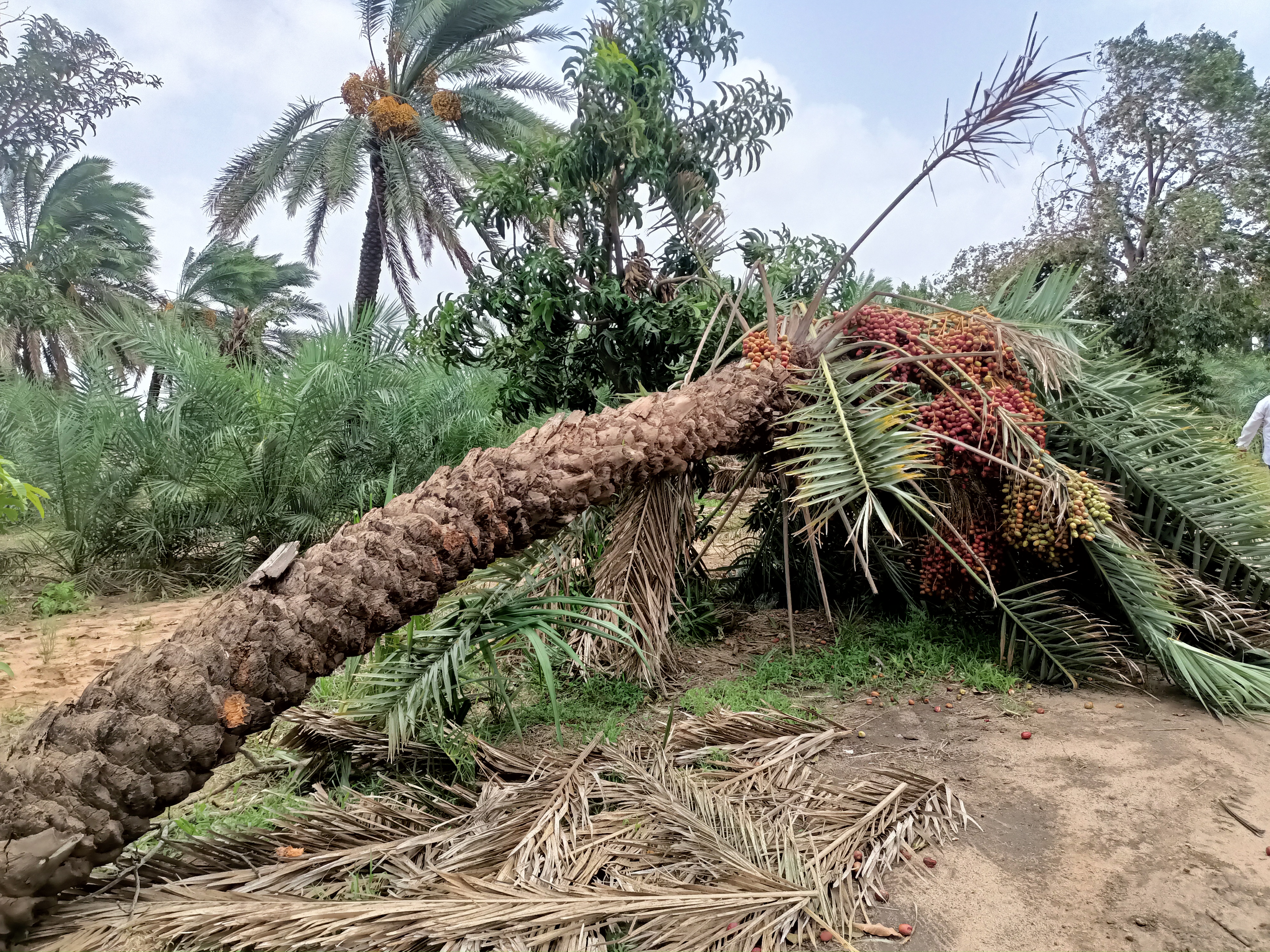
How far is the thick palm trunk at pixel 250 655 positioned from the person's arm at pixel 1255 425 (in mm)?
5956

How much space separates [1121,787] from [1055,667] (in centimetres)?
97

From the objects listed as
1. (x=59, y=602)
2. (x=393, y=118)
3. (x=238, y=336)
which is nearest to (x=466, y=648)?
(x=59, y=602)

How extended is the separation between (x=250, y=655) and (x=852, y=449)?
207 centimetres

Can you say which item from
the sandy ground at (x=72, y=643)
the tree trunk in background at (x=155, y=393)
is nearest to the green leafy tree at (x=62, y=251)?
the tree trunk in background at (x=155, y=393)

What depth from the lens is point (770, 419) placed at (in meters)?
3.27

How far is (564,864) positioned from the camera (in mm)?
1713

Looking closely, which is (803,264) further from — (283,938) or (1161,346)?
(1161,346)

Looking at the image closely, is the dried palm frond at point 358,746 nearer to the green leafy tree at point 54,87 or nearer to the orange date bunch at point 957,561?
the orange date bunch at point 957,561

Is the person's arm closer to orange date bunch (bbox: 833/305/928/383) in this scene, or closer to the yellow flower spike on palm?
orange date bunch (bbox: 833/305/928/383)

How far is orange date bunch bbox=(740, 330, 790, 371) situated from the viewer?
3389mm

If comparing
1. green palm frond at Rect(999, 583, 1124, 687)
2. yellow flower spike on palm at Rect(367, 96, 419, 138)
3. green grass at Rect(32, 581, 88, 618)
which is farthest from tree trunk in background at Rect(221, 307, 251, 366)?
green palm frond at Rect(999, 583, 1124, 687)

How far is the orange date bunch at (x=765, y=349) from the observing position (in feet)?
11.1

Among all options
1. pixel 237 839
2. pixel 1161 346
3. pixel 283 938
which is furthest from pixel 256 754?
pixel 1161 346

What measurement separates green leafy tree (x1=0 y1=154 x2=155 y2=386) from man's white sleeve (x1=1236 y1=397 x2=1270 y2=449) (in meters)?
15.5
